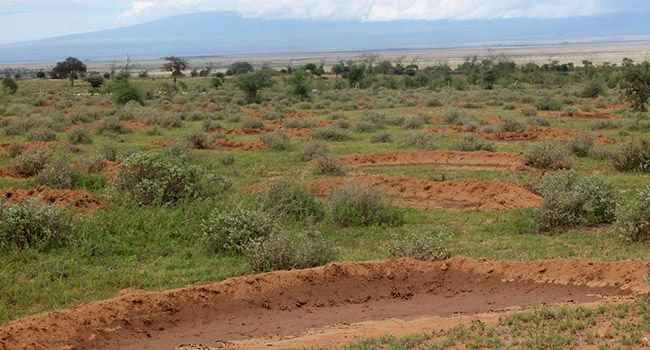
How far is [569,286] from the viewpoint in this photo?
21.4 ft

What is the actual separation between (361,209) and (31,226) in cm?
515

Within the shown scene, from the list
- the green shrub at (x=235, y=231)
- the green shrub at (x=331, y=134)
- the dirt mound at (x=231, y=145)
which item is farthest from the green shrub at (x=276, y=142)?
the green shrub at (x=235, y=231)

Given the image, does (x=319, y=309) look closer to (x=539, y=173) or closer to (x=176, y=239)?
(x=176, y=239)

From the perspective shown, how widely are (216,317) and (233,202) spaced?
13.5ft

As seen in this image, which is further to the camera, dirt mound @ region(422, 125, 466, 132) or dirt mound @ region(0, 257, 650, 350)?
dirt mound @ region(422, 125, 466, 132)

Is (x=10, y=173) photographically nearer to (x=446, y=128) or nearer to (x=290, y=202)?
(x=290, y=202)

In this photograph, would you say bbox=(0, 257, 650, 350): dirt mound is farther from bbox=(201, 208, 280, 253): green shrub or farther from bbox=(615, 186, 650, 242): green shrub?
bbox=(615, 186, 650, 242): green shrub

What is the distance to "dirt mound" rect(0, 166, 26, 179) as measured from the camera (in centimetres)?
1390

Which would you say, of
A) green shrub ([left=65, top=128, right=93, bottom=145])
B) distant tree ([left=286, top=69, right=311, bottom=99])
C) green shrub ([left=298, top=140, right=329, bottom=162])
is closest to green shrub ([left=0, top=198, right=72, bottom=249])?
green shrub ([left=298, top=140, right=329, bottom=162])

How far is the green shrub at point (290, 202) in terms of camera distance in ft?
33.2

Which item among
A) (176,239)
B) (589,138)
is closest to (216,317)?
(176,239)

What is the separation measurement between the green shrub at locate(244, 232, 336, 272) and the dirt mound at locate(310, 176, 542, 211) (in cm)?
362

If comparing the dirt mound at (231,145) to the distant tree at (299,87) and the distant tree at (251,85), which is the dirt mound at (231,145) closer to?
the distant tree at (251,85)

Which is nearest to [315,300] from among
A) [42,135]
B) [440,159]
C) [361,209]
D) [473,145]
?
[361,209]
